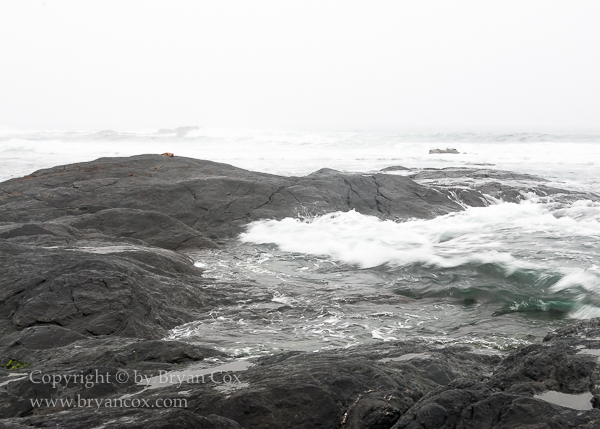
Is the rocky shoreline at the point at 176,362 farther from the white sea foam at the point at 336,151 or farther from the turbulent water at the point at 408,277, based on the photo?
the white sea foam at the point at 336,151

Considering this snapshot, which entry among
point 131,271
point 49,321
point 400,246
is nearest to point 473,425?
point 49,321

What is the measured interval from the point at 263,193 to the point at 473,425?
942cm

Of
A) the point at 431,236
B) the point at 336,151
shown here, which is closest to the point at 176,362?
the point at 431,236

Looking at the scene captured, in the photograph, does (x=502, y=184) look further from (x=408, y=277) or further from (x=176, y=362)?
(x=176, y=362)

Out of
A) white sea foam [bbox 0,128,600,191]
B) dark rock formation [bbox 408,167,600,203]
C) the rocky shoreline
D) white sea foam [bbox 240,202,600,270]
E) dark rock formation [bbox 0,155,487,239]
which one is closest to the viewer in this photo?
the rocky shoreline

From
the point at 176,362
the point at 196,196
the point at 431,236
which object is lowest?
the point at 431,236

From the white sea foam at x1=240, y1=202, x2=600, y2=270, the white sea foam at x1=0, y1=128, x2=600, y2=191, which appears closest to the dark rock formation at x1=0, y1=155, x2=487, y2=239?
the white sea foam at x1=240, y1=202, x2=600, y2=270

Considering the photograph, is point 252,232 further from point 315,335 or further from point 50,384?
point 50,384

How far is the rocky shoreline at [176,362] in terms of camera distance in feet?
8.48

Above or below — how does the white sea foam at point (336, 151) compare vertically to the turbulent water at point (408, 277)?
above

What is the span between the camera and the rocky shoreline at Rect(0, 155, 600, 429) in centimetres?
258

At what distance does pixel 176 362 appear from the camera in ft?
12.4

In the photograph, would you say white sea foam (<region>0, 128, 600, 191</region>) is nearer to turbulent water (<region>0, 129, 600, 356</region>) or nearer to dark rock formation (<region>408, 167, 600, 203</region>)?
dark rock formation (<region>408, 167, 600, 203</region>)

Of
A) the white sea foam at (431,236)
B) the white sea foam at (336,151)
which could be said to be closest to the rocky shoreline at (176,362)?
the white sea foam at (431,236)
